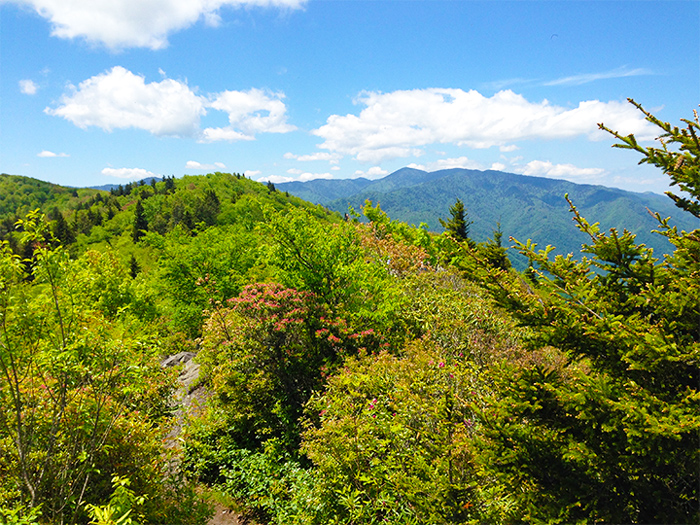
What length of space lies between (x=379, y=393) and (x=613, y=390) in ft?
17.0

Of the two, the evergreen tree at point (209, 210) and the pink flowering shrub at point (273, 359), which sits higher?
the evergreen tree at point (209, 210)

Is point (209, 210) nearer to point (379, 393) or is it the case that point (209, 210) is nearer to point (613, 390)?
point (379, 393)

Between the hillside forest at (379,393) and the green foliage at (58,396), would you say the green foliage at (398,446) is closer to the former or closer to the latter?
the hillside forest at (379,393)

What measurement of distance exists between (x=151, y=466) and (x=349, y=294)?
7830mm

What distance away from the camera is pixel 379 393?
8062 millimetres

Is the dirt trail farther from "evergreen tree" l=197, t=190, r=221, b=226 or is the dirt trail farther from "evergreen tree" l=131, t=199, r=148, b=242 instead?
"evergreen tree" l=131, t=199, r=148, b=242

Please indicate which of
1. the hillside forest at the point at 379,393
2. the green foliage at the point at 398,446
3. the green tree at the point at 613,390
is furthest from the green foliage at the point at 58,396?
the green tree at the point at 613,390

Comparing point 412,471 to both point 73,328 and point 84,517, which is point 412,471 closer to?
point 84,517

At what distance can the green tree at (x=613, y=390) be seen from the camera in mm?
3359

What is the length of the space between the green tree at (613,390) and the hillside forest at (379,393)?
23mm

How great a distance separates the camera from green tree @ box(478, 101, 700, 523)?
→ 336 cm

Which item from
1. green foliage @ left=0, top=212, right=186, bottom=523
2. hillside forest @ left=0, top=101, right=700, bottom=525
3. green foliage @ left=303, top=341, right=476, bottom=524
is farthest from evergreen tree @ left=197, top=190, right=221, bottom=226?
green foliage @ left=0, top=212, right=186, bottom=523

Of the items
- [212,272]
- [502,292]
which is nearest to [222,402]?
[502,292]

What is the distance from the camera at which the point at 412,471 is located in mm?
5953
